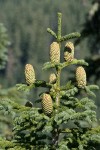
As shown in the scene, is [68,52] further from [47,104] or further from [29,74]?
[47,104]

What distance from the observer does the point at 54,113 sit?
4824mm

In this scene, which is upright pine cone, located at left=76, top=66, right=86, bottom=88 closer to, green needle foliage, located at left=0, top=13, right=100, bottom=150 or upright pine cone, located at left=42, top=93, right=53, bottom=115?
green needle foliage, located at left=0, top=13, right=100, bottom=150

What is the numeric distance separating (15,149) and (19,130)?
29cm

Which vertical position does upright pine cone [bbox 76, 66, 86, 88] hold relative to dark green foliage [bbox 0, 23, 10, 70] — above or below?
below

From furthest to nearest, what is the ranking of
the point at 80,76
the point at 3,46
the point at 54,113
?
the point at 3,46, the point at 54,113, the point at 80,76

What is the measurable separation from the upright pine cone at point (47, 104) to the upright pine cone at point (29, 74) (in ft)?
0.70

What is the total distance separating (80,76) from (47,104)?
1.10 ft

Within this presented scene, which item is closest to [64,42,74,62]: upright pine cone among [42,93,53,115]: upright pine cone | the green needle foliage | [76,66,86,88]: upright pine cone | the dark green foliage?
the green needle foliage

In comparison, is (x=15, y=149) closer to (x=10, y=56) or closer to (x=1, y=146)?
(x=1, y=146)

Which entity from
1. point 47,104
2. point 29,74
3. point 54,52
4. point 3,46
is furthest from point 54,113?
point 3,46

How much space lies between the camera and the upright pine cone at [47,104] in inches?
185

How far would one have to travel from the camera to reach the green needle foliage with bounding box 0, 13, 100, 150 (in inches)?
187

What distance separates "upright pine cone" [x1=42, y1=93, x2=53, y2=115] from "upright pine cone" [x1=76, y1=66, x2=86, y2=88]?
260 mm

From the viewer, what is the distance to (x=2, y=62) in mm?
11836
